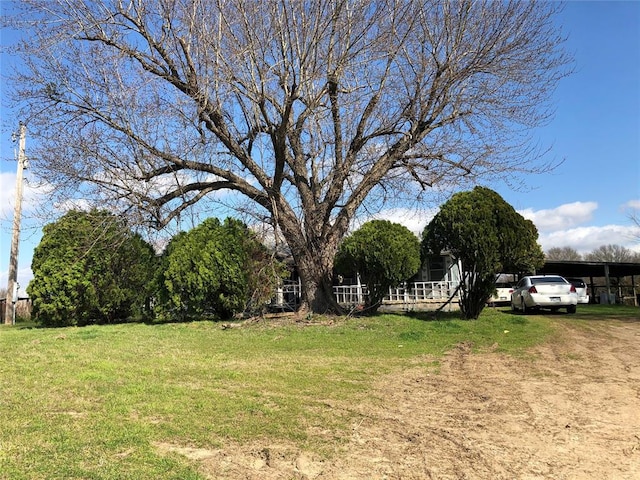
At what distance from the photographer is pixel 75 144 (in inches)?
499

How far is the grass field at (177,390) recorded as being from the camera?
3.57m

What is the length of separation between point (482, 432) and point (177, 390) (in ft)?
10.4

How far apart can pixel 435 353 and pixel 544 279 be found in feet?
39.9

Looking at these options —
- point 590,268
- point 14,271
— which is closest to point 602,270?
point 590,268

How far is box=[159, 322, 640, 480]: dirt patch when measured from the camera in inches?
134

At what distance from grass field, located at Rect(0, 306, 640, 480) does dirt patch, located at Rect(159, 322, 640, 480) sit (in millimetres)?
265

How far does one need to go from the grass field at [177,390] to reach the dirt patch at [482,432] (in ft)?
0.87

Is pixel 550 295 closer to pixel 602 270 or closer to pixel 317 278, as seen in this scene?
pixel 317 278

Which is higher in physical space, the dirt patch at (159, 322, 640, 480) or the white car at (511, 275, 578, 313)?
the white car at (511, 275, 578, 313)

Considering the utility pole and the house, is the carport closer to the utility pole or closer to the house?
the house

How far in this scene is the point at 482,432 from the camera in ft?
13.8

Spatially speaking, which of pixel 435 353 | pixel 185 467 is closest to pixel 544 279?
pixel 435 353

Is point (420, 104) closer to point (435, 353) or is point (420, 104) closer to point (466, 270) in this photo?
point (466, 270)

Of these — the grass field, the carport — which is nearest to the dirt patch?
the grass field
